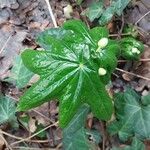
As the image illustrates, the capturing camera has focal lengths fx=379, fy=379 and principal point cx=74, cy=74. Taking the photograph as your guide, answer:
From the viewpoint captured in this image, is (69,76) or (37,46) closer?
(69,76)

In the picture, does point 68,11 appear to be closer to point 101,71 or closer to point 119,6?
point 119,6

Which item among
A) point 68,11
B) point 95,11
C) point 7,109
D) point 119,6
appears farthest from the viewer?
point 68,11

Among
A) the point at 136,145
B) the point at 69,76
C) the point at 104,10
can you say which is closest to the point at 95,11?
the point at 104,10

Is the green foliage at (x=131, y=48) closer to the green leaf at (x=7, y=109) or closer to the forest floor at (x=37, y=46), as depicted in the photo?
the forest floor at (x=37, y=46)

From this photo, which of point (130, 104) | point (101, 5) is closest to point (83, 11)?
point (101, 5)

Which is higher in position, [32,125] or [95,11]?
[95,11]

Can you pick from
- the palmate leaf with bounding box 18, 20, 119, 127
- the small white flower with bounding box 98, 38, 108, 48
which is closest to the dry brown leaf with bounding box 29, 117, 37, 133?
the palmate leaf with bounding box 18, 20, 119, 127

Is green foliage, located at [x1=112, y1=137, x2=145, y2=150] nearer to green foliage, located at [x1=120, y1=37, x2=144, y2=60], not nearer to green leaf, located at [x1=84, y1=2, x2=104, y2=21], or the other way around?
green foliage, located at [x1=120, y1=37, x2=144, y2=60]

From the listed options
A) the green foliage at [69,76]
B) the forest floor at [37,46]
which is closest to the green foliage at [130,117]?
the forest floor at [37,46]

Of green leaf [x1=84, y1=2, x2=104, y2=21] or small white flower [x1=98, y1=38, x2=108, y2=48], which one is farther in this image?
green leaf [x1=84, y1=2, x2=104, y2=21]
